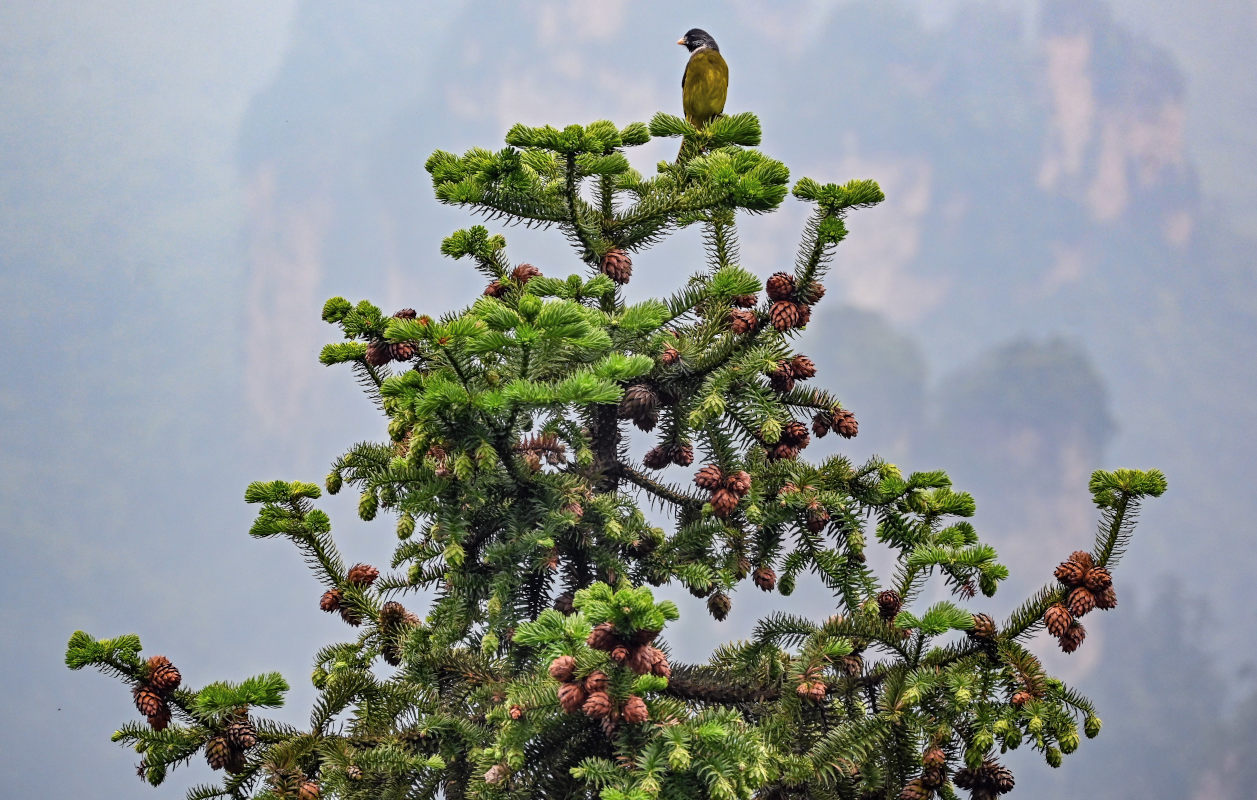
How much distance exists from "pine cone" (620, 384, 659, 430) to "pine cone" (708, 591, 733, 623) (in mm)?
579

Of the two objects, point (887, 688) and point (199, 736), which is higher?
point (887, 688)

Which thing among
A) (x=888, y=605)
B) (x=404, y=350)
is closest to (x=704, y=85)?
(x=404, y=350)

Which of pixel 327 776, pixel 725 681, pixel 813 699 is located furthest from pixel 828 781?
pixel 327 776

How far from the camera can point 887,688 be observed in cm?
334

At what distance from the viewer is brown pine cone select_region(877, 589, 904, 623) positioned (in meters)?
3.50

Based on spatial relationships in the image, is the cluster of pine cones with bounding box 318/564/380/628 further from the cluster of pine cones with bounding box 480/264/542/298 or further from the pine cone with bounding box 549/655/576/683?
the pine cone with bounding box 549/655/576/683

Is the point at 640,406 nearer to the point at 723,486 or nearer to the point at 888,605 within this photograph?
the point at 723,486

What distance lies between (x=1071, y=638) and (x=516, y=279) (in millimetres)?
1960

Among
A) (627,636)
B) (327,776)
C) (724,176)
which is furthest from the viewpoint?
(724,176)

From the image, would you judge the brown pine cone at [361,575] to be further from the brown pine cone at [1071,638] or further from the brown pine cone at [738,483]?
the brown pine cone at [1071,638]

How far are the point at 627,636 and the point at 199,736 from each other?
1374mm

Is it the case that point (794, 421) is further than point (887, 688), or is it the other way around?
point (794, 421)

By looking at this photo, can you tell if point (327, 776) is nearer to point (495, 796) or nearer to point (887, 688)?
point (495, 796)

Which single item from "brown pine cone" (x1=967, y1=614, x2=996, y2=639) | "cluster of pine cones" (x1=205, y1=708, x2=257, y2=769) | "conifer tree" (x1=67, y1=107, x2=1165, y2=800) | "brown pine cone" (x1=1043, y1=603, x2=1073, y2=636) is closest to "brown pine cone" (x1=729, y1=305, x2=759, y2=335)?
"conifer tree" (x1=67, y1=107, x2=1165, y2=800)
